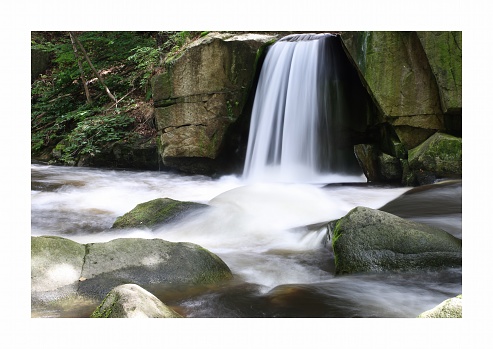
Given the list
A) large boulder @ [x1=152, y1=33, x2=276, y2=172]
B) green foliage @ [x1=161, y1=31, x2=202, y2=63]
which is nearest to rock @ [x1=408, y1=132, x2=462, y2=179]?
large boulder @ [x1=152, y1=33, x2=276, y2=172]

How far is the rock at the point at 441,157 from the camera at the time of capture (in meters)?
6.58

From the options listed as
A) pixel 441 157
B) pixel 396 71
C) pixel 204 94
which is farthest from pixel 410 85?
pixel 204 94

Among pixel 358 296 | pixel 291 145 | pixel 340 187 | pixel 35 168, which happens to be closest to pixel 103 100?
pixel 35 168

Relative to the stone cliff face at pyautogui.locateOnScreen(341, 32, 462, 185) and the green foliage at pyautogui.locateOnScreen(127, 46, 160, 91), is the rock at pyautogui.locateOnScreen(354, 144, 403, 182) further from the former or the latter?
the green foliage at pyautogui.locateOnScreen(127, 46, 160, 91)

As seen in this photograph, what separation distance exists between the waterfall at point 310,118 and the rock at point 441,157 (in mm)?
1481

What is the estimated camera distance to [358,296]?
3.29 meters

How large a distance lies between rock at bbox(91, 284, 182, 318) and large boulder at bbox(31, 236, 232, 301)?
2.20 ft

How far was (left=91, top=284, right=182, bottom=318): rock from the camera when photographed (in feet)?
8.08

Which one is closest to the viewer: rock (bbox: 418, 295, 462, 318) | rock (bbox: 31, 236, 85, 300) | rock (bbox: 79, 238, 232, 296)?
rock (bbox: 418, 295, 462, 318)

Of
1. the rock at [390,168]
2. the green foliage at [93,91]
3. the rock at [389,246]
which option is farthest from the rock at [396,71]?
the green foliage at [93,91]

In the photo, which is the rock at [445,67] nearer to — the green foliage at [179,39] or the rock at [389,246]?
the rock at [389,246]

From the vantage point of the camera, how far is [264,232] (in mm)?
5062

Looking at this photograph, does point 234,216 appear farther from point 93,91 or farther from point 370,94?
point 93,91
